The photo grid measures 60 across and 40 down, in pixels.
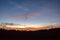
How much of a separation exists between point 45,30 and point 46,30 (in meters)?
0.98

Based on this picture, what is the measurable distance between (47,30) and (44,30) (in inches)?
96.5

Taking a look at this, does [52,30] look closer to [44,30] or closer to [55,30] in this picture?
[55,30]

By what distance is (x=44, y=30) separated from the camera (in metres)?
43.0

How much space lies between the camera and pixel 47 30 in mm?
45031

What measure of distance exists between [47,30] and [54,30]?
2875 mm
